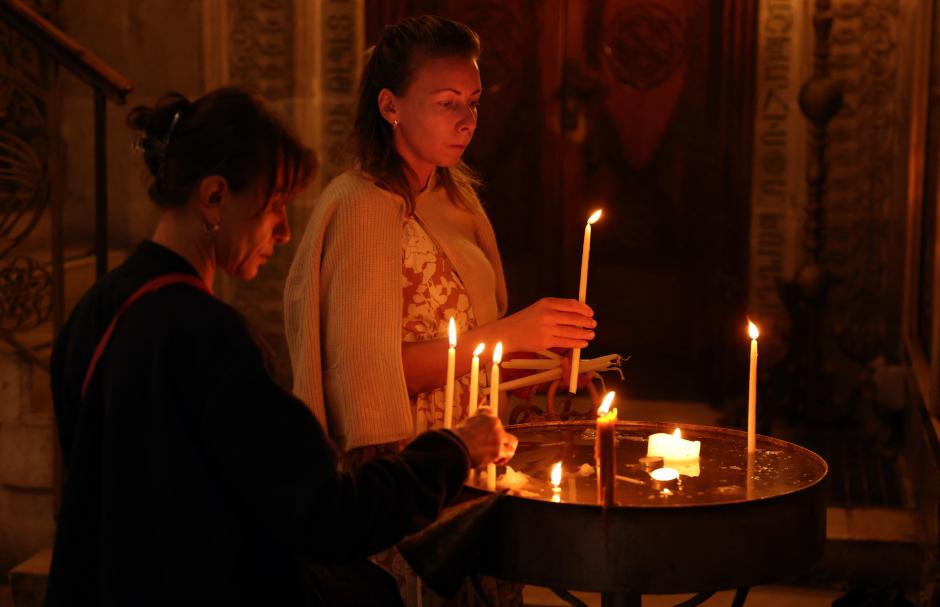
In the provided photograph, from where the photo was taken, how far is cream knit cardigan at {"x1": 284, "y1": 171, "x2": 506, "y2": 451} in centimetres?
272

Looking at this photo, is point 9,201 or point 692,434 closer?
point 692,434

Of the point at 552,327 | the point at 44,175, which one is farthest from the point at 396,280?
the point at 44,175

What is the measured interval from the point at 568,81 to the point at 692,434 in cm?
354

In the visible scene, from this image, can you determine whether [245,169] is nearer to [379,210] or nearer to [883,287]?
[379,210]

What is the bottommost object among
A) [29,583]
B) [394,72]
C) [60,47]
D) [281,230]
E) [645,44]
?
[29,583]

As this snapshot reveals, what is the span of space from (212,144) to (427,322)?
3.67 ft

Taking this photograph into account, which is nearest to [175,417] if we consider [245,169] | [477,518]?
[245,169]

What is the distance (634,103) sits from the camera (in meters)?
5.85

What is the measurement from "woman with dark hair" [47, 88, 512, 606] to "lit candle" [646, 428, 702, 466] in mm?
564

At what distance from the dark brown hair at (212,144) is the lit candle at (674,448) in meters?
0.87

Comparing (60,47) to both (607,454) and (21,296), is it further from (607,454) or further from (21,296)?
(607,454)

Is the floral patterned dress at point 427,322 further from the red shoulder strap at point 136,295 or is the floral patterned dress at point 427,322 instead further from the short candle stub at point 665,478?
the red shoulder strap at point 136,295

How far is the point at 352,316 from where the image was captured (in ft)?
8.90

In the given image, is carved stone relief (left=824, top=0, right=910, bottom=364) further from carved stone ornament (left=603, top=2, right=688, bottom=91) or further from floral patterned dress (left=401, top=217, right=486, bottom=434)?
floral patterned dress (left=401, top=217, right=486, bottom=434)
